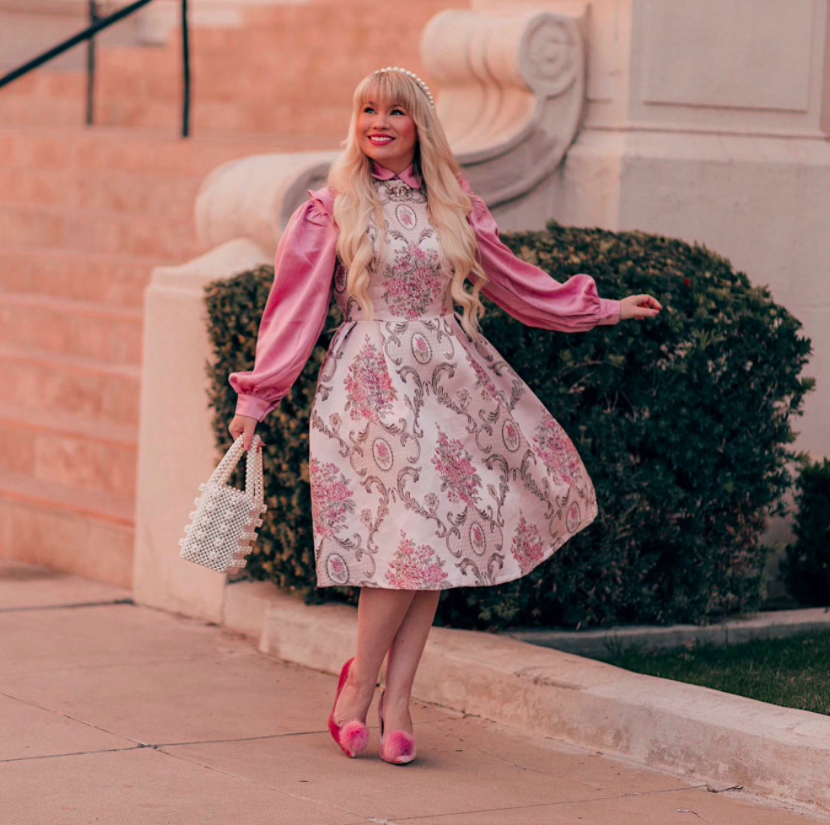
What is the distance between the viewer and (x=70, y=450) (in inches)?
313

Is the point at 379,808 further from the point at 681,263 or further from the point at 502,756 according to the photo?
the point at 681,263

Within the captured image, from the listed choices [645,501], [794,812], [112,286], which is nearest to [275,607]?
[645,501]

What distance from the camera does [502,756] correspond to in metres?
4.98

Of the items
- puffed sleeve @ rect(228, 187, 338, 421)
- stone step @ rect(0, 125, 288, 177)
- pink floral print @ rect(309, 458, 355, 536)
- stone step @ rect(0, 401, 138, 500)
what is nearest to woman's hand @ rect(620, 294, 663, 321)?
puffed sleeve @ rect(228, 187, 338, 421)

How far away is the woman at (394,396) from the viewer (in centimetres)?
471

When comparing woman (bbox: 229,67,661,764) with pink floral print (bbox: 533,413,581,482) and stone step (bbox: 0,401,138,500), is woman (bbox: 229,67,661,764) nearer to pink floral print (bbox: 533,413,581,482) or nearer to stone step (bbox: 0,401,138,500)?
pink floral print (bbox: 533,413,581,482)

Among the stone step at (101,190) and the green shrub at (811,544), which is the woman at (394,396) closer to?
the green shrub at (811,544)

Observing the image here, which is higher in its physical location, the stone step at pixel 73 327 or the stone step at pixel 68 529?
the stone step at pixel 73 327

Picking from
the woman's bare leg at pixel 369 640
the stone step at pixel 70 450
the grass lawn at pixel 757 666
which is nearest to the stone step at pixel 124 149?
the stone step at pixel 70 450

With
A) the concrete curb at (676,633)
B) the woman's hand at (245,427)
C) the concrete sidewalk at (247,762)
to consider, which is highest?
the woman's hand at (245,427)

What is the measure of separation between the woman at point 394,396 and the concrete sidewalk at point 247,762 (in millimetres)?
255

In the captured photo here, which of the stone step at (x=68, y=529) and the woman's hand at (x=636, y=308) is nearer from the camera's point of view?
the woman's hand at (x=636, y=308)

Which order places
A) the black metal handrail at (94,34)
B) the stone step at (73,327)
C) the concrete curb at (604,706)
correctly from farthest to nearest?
the black metal handrail at (94,34), the stone step at (73,327), the concrete curb at (604,706)

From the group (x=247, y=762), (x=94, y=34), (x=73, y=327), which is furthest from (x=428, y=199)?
(x=94, y=34)
